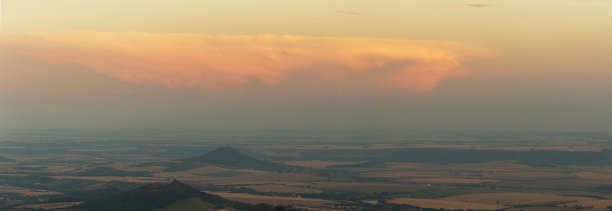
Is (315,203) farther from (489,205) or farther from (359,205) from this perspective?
(489,205)

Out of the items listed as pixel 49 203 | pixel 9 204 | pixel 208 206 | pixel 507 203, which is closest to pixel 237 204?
pixel 208 206

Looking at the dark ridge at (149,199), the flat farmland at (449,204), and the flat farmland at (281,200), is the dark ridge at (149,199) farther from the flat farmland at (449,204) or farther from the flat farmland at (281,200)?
the flat farmland at (449,204)

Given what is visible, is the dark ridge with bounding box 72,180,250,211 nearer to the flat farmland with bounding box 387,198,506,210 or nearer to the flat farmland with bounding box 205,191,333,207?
the flat farmland with bounding box 205,191,333,207

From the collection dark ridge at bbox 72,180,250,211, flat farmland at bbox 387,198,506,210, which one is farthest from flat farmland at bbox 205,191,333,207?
dark ridge at bbox 72,180,250,211

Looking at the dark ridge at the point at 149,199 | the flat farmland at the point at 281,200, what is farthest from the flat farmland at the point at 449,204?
the dark ridge at the point at 149,199

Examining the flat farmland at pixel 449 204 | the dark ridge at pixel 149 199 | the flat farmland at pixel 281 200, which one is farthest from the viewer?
the flat farmland at pixel 449 204

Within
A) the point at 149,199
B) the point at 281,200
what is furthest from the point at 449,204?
the point at 149,199


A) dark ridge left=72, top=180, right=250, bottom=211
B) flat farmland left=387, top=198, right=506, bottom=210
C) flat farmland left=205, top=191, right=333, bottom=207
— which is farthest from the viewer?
flat farmland left=387, top=198, right=506, bottom=210

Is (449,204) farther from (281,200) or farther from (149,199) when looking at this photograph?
(149,199)

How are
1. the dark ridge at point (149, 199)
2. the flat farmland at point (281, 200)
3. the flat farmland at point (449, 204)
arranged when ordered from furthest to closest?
the flat farmland at point (449, 204) < the flat farmland at point (281, 200) < the dark ridge at point (149, 199)

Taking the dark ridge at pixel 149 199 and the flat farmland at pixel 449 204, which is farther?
the flat farmland at pixel 449 204
